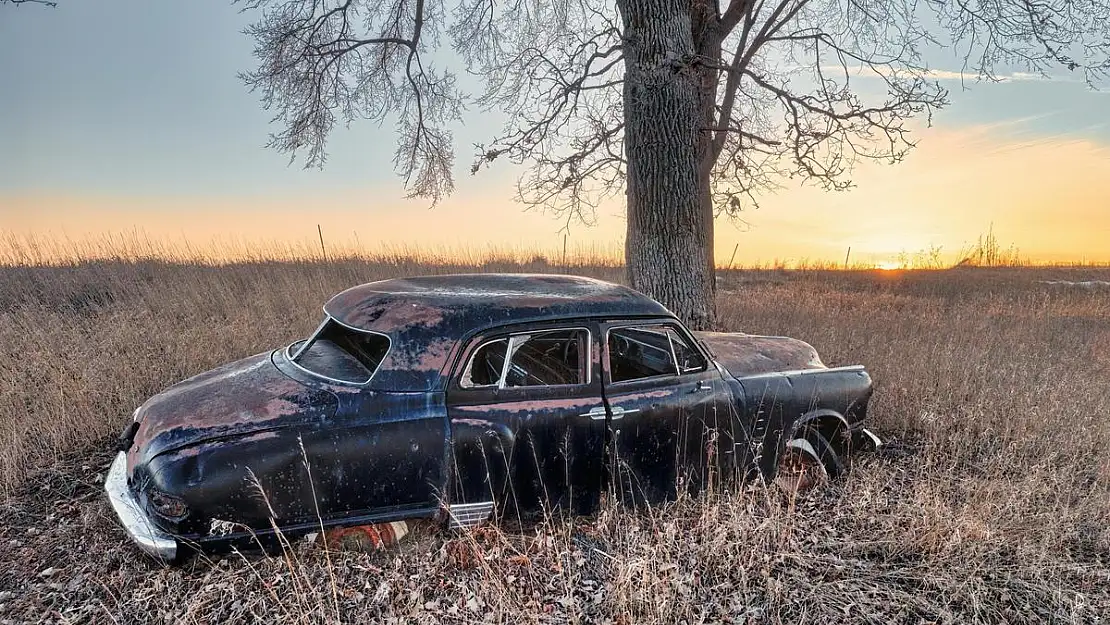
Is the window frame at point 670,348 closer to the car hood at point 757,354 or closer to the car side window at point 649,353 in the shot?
the car side window at point 649,353

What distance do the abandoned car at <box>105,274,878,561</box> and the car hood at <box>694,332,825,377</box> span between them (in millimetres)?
44

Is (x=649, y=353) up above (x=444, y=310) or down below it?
below

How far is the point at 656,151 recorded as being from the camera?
255 inches

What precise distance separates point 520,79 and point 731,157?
375 cm

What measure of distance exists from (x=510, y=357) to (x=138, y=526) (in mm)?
1986

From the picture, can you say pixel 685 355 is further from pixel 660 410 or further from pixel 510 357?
pixel 510 357

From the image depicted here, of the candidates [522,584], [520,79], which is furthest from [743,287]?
[522,584]

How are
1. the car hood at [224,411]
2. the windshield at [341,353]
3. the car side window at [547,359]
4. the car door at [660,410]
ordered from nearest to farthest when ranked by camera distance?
1. the car hood at [224,411]
2. the windshield at [341,353]
3. the car side window at [547,359]
4. the car door at [660,410]

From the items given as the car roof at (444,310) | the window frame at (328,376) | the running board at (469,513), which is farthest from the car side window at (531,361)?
the running board at (469,513)

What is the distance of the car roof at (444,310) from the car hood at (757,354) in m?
0.78

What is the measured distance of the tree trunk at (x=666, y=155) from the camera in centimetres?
639

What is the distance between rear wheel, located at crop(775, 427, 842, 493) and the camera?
161 inches

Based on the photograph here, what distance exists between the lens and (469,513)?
3.14m

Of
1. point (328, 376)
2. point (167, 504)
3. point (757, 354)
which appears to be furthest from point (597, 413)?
point (167, 504)
